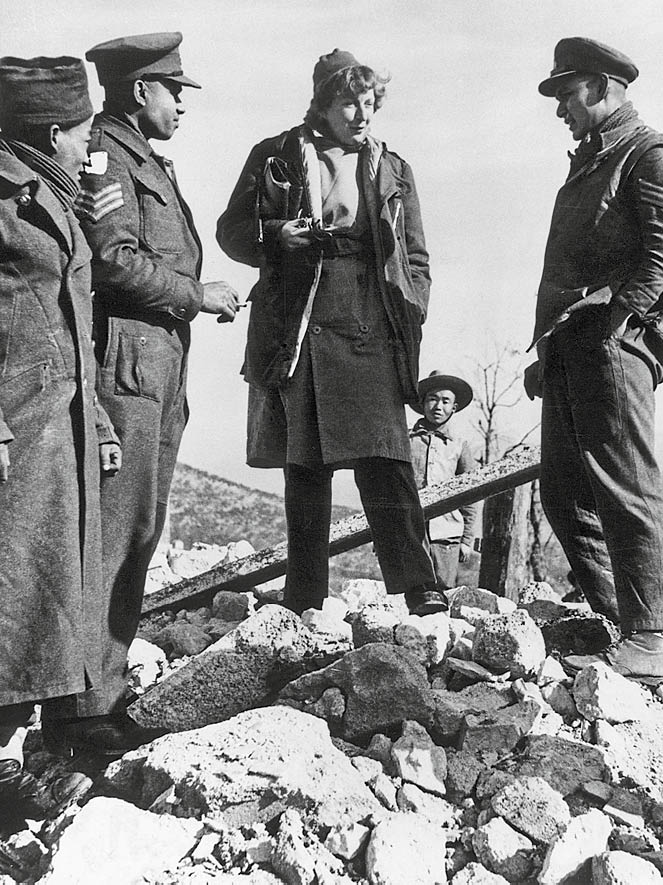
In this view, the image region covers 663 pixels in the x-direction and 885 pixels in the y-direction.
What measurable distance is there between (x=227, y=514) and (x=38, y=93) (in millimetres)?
13711

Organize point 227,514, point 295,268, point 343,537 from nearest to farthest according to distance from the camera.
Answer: point 295,268
point 343,537
point 227,514

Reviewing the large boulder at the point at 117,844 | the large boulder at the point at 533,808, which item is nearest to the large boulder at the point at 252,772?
the large boulder at the point at 117,844

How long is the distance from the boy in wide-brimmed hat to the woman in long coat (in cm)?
250

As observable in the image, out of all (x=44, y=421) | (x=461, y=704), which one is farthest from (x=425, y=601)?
(x=44, y=421)

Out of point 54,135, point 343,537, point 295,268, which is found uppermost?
point 54,135

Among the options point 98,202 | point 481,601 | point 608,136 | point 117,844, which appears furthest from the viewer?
point 481,601

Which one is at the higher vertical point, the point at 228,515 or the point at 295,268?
the point at 295,268

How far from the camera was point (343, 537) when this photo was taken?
18.3 ft

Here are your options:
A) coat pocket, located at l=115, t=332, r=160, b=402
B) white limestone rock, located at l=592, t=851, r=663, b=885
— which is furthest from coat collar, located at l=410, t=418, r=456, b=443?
white limestone rock, located at l=592, t=851, r=663, b=885

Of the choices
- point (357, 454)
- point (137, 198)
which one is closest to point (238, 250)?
point (137, 198)

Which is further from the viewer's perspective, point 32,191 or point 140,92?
point 140,92

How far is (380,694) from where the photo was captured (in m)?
3.74

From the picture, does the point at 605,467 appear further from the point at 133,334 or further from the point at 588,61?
the point at 133,334

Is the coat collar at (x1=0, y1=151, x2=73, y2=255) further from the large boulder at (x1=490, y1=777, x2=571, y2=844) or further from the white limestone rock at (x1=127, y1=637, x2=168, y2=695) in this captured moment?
the large boulder at (x1=490, y1=777, x2=571, y2=844)
